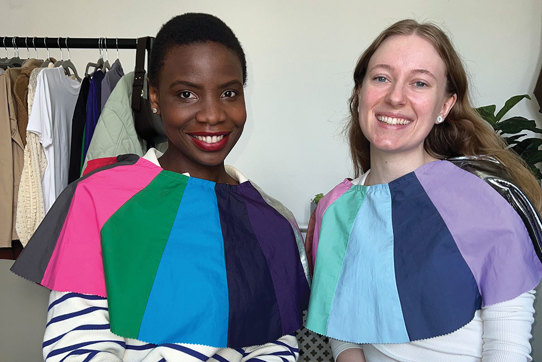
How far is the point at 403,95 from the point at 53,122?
1.63 m

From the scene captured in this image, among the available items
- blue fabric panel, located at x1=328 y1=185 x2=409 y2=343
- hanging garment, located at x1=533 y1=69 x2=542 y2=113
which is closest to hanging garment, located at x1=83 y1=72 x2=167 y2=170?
blue fabric panel, located at x1=328 y1=185 x2=409 y2=343

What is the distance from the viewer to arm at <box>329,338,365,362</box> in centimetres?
140

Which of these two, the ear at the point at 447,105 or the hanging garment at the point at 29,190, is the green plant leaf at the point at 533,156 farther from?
the hanging garment at the point at 29,190

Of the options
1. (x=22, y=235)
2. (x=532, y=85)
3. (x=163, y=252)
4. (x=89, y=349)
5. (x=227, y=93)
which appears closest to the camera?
(x=89, y=349)

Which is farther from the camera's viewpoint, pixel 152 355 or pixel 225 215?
pixel 225 215

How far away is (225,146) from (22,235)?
1.44 meters

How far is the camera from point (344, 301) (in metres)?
1.35

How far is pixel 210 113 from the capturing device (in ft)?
4.06

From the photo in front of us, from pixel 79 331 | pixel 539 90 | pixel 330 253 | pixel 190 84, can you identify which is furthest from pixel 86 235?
pixel 539 90

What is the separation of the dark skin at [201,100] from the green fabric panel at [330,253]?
0.37 metres

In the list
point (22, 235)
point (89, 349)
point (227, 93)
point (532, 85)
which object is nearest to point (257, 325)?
point (89, 349)

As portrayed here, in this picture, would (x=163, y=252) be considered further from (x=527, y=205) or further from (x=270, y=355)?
(x=527, y=205)

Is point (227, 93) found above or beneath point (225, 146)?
above

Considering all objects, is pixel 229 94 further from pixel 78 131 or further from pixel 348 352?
pixel 78 131
